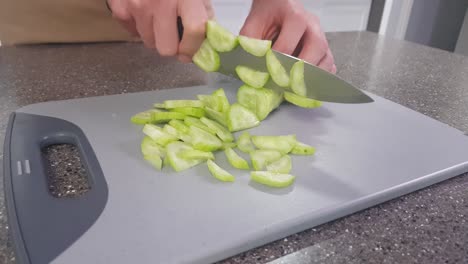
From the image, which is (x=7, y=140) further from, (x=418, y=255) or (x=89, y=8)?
(x=89, y=8)

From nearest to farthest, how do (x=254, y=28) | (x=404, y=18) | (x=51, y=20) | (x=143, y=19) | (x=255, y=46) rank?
(x=255, y=46)
(x=143, y=19)
(x=254, y=28)
(x=51, y=20)
(x=404, y=18)

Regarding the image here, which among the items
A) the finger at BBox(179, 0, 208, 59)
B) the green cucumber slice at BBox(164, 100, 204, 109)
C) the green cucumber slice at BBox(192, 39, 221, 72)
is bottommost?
the green cucumber slice at BBox(164, 100, 204, 109)

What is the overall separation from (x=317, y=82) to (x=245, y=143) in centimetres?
19

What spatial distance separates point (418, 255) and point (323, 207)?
126mm

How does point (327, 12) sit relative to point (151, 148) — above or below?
below

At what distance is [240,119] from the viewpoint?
2.45ft

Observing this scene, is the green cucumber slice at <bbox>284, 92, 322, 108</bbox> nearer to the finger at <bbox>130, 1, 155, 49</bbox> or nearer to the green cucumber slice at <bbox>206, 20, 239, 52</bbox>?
the green cucumber slice at <bbox>206, 20, 239, 52</bbox>

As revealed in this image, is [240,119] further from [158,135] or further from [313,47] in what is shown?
[313,47]

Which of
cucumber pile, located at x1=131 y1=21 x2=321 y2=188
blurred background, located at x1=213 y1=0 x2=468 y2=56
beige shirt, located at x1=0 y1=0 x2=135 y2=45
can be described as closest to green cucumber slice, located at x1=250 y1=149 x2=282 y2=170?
cucumber pile, located at x1=131 y1=21 x2=321 y2=188

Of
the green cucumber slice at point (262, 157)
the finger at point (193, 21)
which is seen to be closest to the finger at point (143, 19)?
the finger at point (193, 21)

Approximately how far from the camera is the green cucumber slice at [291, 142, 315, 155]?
0.65 meters

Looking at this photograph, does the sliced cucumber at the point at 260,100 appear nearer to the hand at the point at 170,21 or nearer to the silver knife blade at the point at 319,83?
the silver knife blade at the point at 319,83

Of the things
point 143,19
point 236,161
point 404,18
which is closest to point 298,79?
point 236,161

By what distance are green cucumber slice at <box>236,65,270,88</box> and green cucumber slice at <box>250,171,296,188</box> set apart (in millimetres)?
295
